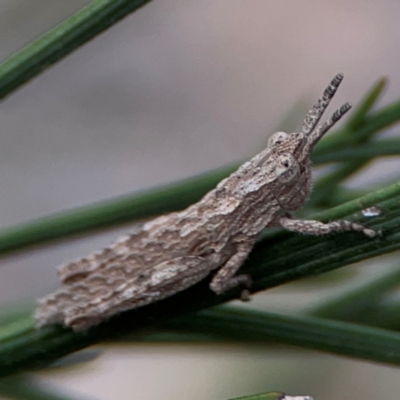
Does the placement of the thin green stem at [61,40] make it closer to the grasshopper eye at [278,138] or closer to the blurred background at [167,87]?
the grasshopper eye at [278,138]

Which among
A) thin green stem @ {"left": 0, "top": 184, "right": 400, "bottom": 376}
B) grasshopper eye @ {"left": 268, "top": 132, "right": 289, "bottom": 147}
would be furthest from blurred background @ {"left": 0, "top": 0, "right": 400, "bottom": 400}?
thin green stem @ {"left": 0, "top": 184, "right": 400, "bottom": 376}

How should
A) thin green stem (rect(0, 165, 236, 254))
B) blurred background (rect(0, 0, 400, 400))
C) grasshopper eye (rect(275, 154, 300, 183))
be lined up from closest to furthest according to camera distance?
thin green stem (rect(0, 165, 236, 254)) < grasshopper eye (rect(275, 154, 300, 183)) < blurred background (rect(0, 0, 400, 400))

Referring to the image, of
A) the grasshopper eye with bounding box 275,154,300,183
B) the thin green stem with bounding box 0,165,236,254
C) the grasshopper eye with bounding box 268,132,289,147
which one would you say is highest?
the grasshopper eye with bounding box 268,132,289,147

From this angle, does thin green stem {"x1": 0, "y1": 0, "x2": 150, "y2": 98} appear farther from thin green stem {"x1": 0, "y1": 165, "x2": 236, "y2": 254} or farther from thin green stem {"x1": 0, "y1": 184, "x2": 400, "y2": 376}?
thin green stem {"x1": 0, "y1": 184, "x2": 400, "y2": 376}

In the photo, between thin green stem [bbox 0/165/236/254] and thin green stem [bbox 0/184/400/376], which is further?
thin green stem [bbox 0/165/236/254]

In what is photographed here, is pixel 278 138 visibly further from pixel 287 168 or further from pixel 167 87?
pixel 167 87

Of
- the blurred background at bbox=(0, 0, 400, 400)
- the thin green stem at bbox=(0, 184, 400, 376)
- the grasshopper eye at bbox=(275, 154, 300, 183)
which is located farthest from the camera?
the blurred background at bbox=(0, 0, 400, 400)

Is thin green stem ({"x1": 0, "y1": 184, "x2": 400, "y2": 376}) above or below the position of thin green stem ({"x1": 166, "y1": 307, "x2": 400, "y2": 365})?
above

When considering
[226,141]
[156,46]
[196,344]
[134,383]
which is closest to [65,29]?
[196,344]

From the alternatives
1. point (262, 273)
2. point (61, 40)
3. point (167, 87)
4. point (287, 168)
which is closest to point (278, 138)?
point (287, 168)
